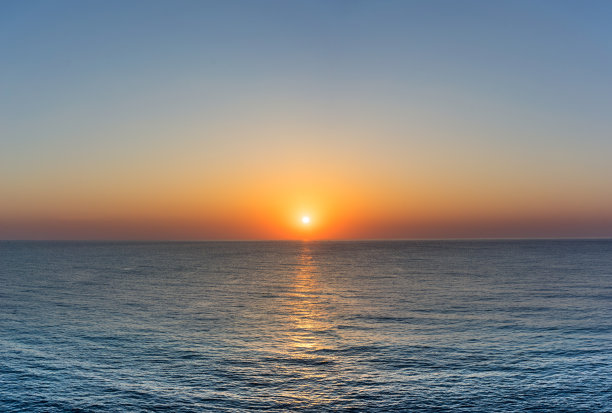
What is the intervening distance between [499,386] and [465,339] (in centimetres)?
1305

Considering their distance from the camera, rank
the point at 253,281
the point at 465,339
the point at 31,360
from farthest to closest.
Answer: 1. the point at 253,281
2. the point at 465,339
3. the point at 31,360

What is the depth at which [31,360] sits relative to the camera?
37.8 metres

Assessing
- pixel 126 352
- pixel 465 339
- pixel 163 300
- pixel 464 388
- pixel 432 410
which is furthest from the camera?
pixel 163 300

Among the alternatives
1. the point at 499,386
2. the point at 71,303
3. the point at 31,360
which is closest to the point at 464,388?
the point at 499,386

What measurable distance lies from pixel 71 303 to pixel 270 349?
4018 cm

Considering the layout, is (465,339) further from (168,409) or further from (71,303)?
(71,303)

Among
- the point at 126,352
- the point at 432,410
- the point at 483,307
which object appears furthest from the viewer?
the point at 483,307

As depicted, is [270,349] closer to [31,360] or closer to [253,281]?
[31,360]

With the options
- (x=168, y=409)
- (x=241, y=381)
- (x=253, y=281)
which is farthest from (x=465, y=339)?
(x=253, y=281)

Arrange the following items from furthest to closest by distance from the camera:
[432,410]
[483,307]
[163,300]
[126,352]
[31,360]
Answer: [163,300]
[483,307]
[126,352]
[31,360]
[432,410]

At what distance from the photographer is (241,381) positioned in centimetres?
3306

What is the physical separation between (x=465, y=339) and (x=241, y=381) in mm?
22361

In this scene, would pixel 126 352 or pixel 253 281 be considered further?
pixel 253 281

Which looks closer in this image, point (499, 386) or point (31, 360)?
point (499, 386)
